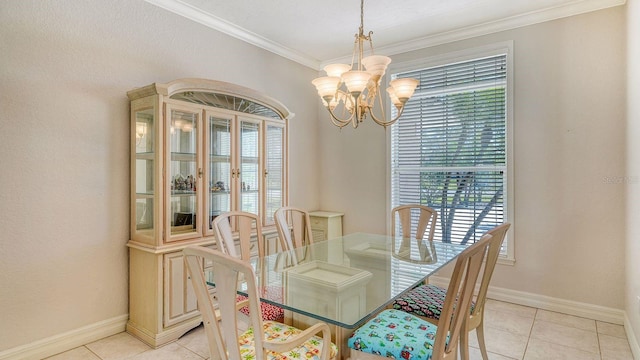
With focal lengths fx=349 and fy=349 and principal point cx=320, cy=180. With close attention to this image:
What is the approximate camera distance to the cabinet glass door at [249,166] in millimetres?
3152

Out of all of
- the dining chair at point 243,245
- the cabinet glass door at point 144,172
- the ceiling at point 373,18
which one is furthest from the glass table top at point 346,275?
the ceiling at point 373,18

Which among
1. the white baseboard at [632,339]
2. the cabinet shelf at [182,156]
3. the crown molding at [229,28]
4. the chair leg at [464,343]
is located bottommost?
the white baseboard at [632,339]

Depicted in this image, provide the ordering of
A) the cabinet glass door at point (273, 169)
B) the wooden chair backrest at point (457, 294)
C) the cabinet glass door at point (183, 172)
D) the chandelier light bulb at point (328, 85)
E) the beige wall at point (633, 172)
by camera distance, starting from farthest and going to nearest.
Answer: the cabinet glass door at point (273, 169)
the cabinet glass door at point (183, 172)
the beige wall at point (633, 172)
the chandelier light bulb at point (328, 85)
the wooden chair backrest at point (457, 294)

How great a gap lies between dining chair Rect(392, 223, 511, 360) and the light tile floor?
52 centimetres

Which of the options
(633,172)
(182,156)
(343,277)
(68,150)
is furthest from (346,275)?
(633,172)

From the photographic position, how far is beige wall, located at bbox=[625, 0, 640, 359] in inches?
92.2

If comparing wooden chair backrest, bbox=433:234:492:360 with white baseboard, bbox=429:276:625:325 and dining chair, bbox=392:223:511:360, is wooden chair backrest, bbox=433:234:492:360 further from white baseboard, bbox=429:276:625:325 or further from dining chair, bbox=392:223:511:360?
white baseboard, bbox=429:276:625:325

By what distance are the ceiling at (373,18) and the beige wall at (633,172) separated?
586 millimetres

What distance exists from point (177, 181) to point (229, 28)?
1.68 metres

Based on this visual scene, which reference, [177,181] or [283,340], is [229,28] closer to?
[177,181]

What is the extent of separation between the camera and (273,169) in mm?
3480

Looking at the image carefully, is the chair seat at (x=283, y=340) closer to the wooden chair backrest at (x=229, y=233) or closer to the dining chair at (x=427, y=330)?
the dining chair at (x=427, y=330)

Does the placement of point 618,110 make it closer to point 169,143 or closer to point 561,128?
point 561,128

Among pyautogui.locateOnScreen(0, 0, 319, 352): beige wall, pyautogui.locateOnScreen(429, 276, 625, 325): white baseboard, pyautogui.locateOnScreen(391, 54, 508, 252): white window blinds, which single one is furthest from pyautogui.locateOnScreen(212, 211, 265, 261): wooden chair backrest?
pyautogui.locateOnScreen(429, 276, 625, 325): white baseboard
